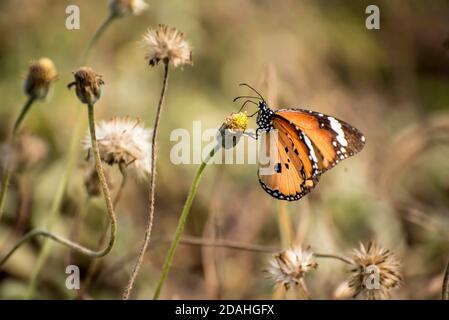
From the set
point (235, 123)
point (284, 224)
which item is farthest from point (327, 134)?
point (235, 123)

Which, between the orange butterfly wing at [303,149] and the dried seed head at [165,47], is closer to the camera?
the dried seed head at [165,47]

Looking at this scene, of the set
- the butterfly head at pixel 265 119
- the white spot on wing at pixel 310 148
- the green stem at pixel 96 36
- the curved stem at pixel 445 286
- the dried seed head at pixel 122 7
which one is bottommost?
the curved stem at pixel 445 286

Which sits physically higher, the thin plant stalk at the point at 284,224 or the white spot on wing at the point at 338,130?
the white spot on wing at the point at 338,130

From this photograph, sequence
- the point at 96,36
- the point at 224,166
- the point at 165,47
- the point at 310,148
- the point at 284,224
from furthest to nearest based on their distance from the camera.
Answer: the point at 224,166 → the point at 284,224 → the point at 310,148 → the point at 96,36 → the point at 165,47

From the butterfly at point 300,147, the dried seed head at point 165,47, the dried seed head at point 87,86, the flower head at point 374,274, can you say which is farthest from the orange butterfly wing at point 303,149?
the dried seed head at point 87,86

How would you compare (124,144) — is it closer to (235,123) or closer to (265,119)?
(235,123)

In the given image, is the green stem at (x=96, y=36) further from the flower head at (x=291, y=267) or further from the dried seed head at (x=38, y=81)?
the flower head at (x=291, y=267)

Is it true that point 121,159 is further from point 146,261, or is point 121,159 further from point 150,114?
point 150,114

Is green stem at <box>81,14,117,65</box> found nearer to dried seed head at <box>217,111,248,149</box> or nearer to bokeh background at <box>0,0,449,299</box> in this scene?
bokeh background at <box>0,0,449,299</box>
